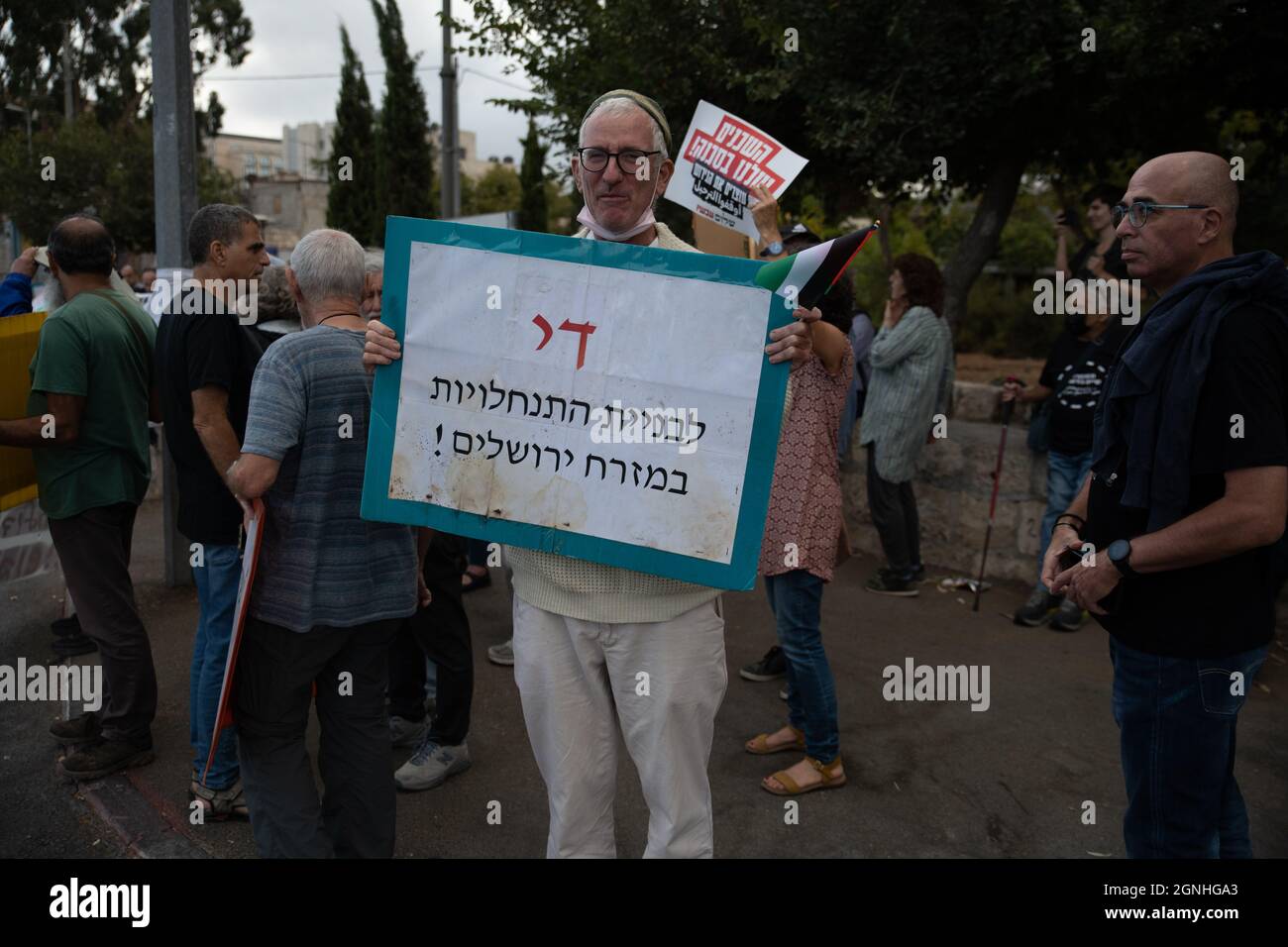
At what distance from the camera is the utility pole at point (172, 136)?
216 inches

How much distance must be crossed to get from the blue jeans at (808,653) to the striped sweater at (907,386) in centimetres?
271

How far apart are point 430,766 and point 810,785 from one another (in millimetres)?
1436

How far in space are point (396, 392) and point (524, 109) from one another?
838 cm

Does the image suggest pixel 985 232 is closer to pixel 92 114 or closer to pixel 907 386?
pixel 907 386

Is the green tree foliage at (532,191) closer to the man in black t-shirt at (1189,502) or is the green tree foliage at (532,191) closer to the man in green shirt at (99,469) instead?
the man in green shirt at (99,469)

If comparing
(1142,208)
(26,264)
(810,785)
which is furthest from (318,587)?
(26,264)

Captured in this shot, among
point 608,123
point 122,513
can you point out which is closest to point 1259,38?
point 608,123

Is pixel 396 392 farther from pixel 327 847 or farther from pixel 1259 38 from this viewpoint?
pixel 1259 38

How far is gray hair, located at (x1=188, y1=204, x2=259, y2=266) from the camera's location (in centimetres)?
351

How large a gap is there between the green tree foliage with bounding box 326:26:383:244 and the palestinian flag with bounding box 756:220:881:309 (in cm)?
2852

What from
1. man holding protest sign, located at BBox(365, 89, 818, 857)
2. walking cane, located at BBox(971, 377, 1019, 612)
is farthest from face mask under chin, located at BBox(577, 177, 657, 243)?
walking cane, located at BBox(971, 377, 1019, 612)

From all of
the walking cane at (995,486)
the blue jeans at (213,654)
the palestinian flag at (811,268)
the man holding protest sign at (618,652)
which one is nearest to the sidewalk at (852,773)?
the blue jeans at (213,654)

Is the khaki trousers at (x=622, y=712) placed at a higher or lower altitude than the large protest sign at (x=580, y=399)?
lower

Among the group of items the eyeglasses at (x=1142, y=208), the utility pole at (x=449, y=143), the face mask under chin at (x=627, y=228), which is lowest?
the face mask under chin at (x=627, y=228)
